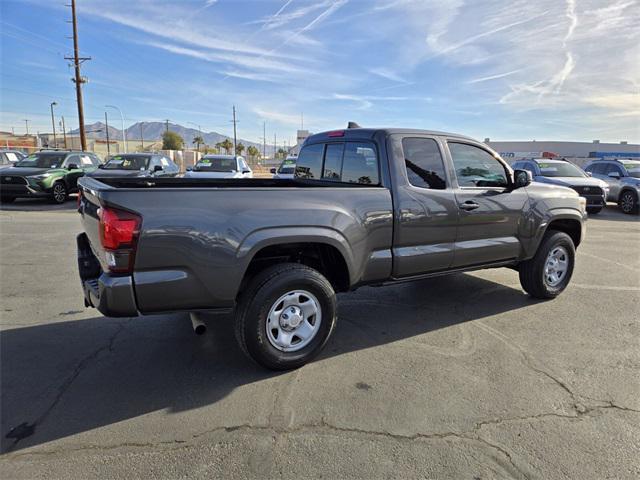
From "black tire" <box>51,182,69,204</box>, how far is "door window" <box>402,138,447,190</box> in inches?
523

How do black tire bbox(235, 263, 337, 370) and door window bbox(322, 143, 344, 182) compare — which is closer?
black tire bbox(235, 263, 337, 370)

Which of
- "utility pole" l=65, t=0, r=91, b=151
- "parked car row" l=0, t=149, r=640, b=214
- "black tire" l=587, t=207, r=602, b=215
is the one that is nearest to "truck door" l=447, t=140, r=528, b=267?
"parked car row" l=0, t=149, r=640, b=214

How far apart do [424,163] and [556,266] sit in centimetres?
249

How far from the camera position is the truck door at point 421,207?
12.8 ft

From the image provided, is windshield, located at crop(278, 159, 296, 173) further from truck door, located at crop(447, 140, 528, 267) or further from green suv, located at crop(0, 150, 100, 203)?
truck door, located at crop(447, 140, 528, 267)

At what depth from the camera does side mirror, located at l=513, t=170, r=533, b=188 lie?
15.3ft

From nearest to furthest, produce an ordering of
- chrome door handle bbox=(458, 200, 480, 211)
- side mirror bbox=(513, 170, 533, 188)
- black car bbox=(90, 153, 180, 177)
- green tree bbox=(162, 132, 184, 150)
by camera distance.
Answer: chrome door handle bbox=(458, 200, 480, 211)
side mirror bbox=(513, 170, 533, 188)
black car bbox=(90, 153, 180, 177)
green tree bbox=(162, 132, 184, 150)

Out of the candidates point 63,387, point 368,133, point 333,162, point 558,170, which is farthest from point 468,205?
point 558,170

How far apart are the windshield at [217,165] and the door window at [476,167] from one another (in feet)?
37.0

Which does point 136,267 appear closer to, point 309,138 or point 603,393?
point 309,138

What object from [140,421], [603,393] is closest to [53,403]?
[140,421]

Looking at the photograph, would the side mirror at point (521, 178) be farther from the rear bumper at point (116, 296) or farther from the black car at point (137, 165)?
the black car at point (137, 165)

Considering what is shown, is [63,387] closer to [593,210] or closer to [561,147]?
[593,210]

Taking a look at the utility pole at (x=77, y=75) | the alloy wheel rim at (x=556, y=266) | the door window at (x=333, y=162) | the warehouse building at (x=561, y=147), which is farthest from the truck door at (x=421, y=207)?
the warehouse building at (x=561, y=147)
